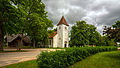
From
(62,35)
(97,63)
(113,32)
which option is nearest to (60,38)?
(62,35)

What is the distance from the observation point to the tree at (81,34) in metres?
26.8

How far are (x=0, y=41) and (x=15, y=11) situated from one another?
7237 mm

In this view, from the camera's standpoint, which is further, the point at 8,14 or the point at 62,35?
the point at 62,35

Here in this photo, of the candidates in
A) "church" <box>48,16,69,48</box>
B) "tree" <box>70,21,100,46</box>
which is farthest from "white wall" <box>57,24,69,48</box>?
"tree" <box>70,21,100,46</box>

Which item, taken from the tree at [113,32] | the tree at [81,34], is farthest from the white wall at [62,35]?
the tree at [113,32]

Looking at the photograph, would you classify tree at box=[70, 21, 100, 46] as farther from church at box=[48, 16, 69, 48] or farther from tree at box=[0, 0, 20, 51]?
tree at box=[0, 0, 20, 51]

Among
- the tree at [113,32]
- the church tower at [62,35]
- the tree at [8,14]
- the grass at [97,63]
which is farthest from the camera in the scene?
the church tower at [62,35]

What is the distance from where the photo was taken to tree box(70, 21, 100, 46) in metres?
26.8

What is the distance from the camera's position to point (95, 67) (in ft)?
17.1

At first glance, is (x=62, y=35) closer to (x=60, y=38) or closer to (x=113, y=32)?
(x=60, y=38)

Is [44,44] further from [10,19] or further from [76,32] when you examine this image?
[10,19]

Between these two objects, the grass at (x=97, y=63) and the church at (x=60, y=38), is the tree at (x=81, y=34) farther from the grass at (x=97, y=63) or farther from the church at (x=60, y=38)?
the grass at (x=97, y=63)

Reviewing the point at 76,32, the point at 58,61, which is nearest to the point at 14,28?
the point at 58,61

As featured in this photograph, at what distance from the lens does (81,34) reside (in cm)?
2742
